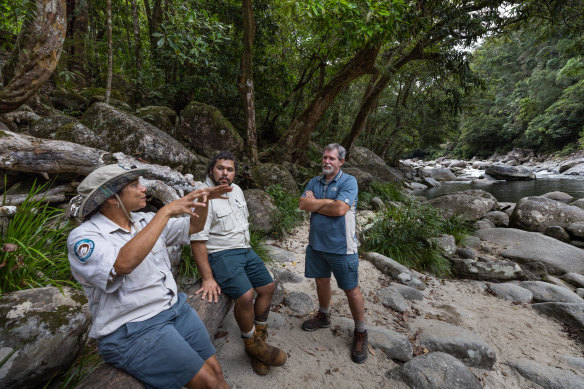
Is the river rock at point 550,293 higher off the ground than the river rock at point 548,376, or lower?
higher

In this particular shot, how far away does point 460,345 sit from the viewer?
2.57m

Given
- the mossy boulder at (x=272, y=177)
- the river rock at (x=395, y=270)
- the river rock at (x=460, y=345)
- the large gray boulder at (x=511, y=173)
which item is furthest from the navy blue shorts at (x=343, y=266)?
the large gray boulder at (x=511, y=173)

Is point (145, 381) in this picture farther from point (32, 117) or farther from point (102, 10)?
point (102, 10)

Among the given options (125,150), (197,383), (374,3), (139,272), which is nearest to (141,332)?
(139,272)

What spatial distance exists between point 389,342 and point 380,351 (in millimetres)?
131

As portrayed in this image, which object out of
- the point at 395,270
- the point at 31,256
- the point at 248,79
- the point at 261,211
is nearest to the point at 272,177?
the point at 261,211

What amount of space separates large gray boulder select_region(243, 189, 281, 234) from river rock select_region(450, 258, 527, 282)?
357cm

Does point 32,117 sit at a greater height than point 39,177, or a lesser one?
greater

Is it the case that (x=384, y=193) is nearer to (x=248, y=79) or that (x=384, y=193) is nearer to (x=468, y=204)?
(x=468, y=204)

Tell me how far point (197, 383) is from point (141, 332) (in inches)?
17.1

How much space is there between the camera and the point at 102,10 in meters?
8.42

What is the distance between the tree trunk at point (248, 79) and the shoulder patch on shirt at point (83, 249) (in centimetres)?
646

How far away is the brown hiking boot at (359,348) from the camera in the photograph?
243 cm

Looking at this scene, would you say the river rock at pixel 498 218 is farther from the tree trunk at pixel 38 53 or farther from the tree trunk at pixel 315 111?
the tree trunk at pixel 38 53
